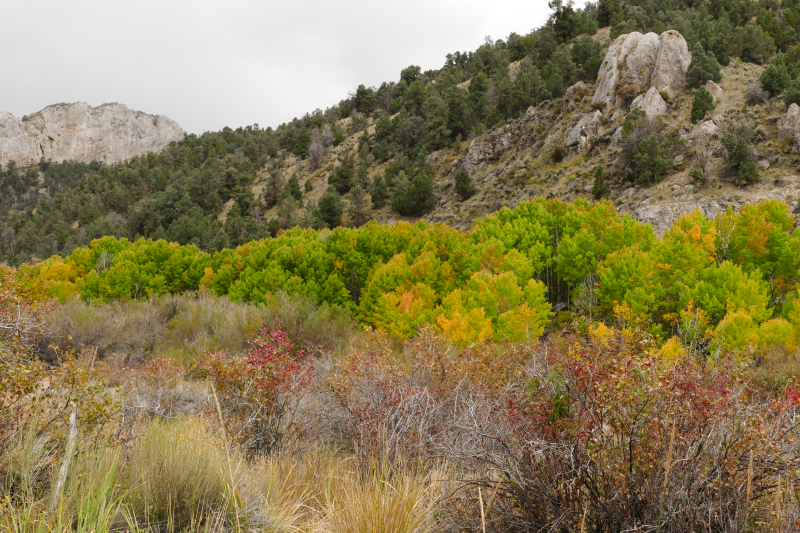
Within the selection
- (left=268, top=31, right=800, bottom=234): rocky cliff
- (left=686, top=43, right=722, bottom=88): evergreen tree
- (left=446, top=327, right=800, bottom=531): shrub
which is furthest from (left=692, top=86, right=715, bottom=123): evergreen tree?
(left=446, top=327, right=800, bottom=531): shrub

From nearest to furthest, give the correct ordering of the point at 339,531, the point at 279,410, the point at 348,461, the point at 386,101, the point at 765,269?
the point at 339,531 → the point at 348,461 → the point at 279,410 → the point at 765,269 → the point at 386,101

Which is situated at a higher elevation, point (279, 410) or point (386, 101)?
point (386, 101)

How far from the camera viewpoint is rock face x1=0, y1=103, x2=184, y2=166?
121875 millimetres

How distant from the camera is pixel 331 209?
1957 inches

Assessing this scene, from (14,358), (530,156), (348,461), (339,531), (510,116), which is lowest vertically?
(348,461)

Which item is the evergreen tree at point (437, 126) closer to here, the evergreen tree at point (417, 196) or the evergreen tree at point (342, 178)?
the evergreen tree at point (417, 196)

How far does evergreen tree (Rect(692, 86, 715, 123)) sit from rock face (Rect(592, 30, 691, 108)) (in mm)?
4592

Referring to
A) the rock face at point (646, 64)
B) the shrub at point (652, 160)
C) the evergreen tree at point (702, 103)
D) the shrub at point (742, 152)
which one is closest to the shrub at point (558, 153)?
the rock face at point (646, 64)

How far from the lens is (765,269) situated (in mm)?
21547

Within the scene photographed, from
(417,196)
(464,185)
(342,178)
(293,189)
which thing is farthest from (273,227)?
(464,185)

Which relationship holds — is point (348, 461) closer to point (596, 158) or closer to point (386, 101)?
point (596, 158)

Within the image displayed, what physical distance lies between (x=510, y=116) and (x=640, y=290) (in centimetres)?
4255

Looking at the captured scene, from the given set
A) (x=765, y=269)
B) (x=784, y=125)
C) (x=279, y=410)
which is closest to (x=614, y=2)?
(x=784, y=125)

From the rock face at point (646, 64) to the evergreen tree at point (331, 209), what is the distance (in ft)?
99.7
